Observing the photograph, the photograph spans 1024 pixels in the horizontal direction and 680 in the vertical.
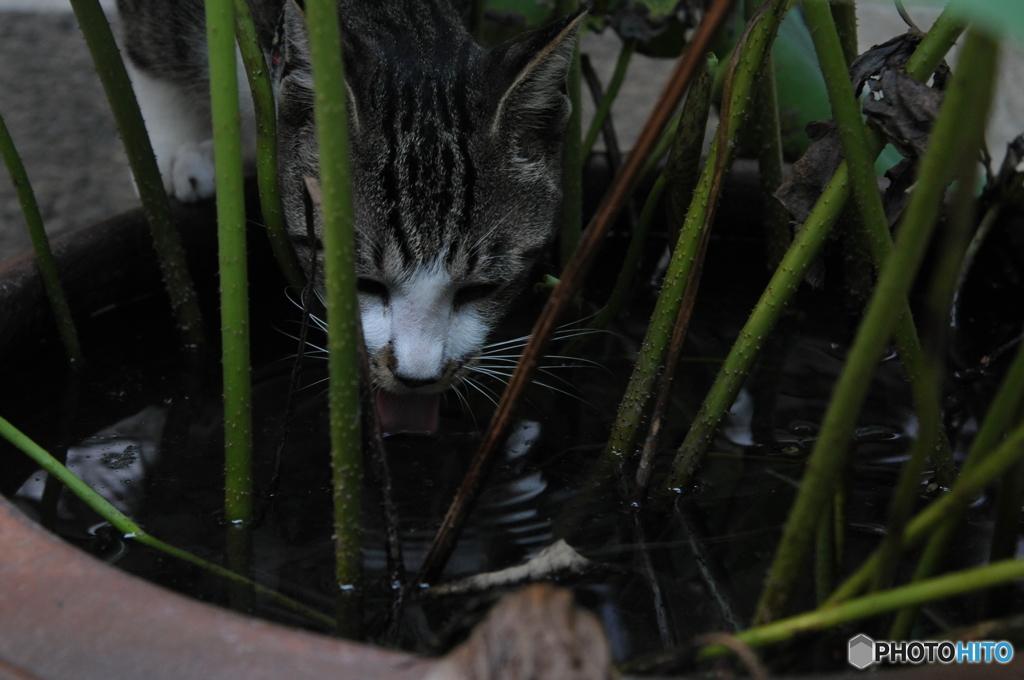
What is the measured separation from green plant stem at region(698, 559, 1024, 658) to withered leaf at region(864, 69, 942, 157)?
1.39 feet

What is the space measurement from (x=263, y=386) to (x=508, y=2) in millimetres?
744

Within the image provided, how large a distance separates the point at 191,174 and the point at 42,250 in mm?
375

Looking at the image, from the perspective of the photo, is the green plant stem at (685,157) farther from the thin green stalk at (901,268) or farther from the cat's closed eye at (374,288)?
the thin green stalk at (901,268)

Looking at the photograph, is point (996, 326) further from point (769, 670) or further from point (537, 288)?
point (769, 670)

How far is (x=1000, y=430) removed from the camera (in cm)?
59

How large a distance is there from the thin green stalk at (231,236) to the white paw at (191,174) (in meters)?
0.73

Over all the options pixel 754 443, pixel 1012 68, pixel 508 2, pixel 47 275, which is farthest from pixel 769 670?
pixel 1012 68

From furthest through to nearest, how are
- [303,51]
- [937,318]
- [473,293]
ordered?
1. [473,293]
2. [303,51]
3. [937,318]

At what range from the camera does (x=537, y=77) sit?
115 cm

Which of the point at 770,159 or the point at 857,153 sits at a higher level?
the point at 857,153

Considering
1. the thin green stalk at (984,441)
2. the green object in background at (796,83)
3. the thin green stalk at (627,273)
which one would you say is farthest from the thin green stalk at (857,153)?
the green object in background at (796,83)

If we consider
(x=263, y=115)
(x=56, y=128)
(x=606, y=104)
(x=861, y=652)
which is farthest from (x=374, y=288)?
(x=56, y=128)

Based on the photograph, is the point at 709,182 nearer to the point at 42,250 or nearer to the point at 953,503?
the point at 953,503

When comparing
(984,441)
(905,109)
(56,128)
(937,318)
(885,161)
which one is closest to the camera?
(937,318)
